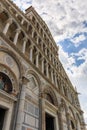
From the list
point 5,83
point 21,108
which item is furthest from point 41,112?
point 5,83

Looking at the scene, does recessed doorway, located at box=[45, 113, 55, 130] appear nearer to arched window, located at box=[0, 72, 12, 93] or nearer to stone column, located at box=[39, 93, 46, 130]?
stone column, located at box=[39, 93, 46, 130]

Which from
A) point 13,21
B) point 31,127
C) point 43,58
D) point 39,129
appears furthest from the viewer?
point 43,58

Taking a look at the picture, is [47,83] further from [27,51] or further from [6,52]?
[6,52]

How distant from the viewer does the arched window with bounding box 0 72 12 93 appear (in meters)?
6.98

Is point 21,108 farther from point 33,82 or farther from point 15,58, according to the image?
point 15,58

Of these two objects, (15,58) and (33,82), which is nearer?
(15,58)

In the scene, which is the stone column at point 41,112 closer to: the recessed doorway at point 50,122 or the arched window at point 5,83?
the recessed doorway at point 50,122

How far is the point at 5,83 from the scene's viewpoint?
23.5ft

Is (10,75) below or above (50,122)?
above

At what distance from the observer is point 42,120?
821cm

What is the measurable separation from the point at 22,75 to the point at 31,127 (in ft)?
10.1

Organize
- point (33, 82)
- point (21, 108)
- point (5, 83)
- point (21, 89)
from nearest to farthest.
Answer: point (21, 108) < point (5, 83) < point (21, 89) < point (33, 82)

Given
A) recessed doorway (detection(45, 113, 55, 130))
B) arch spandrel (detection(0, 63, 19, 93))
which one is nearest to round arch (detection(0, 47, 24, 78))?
arch spandrel (detection(0, 63, 19, 93))

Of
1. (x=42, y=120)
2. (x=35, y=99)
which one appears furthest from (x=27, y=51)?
(x=42, y=120)
